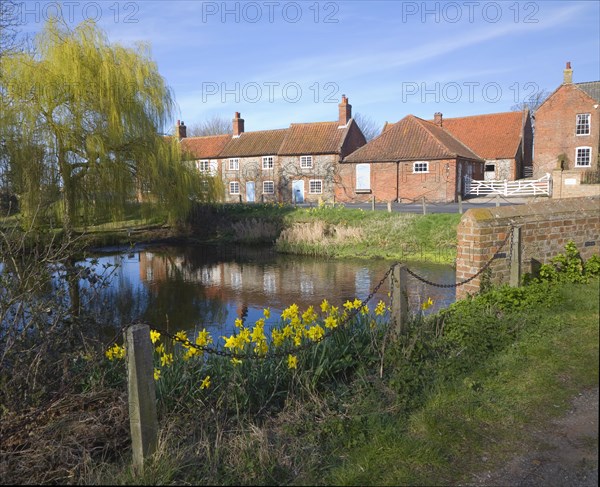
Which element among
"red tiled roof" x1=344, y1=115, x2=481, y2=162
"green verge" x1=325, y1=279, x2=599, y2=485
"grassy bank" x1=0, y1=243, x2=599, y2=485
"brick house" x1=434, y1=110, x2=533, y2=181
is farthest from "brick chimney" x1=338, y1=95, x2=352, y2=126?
"green verge" x1=325, y1=279, x2=599, y2=485

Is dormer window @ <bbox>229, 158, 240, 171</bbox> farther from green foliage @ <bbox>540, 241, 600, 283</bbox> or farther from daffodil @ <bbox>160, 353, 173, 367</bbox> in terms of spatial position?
daffodil @ <bbox>160, 353, 173, 367</bbox>

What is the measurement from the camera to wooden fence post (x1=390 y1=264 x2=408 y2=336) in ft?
19.3

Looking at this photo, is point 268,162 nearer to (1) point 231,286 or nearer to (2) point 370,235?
(2) point 370,235

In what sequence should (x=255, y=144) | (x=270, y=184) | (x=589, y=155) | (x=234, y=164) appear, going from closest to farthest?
(x=589, y=155) → (x=270, y=184) → (x=255, y=144) → (x=234, y=164)

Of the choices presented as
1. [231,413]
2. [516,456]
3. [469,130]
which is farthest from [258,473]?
[469,130]

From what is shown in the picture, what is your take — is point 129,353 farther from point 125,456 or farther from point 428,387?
point 428,387

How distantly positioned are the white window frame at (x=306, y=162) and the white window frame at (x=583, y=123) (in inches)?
805

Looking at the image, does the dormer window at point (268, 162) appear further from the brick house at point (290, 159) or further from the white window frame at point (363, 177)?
the white window frame at point (363, 177)

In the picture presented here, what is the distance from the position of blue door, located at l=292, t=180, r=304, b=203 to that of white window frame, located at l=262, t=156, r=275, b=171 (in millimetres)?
2545

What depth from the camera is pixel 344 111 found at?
42062 millimetres

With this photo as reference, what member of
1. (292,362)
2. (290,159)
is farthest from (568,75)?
(292,362)

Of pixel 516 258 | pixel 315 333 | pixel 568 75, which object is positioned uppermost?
pixel 568 75

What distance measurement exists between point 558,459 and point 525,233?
4.87 metres

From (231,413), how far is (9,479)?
190 cm
